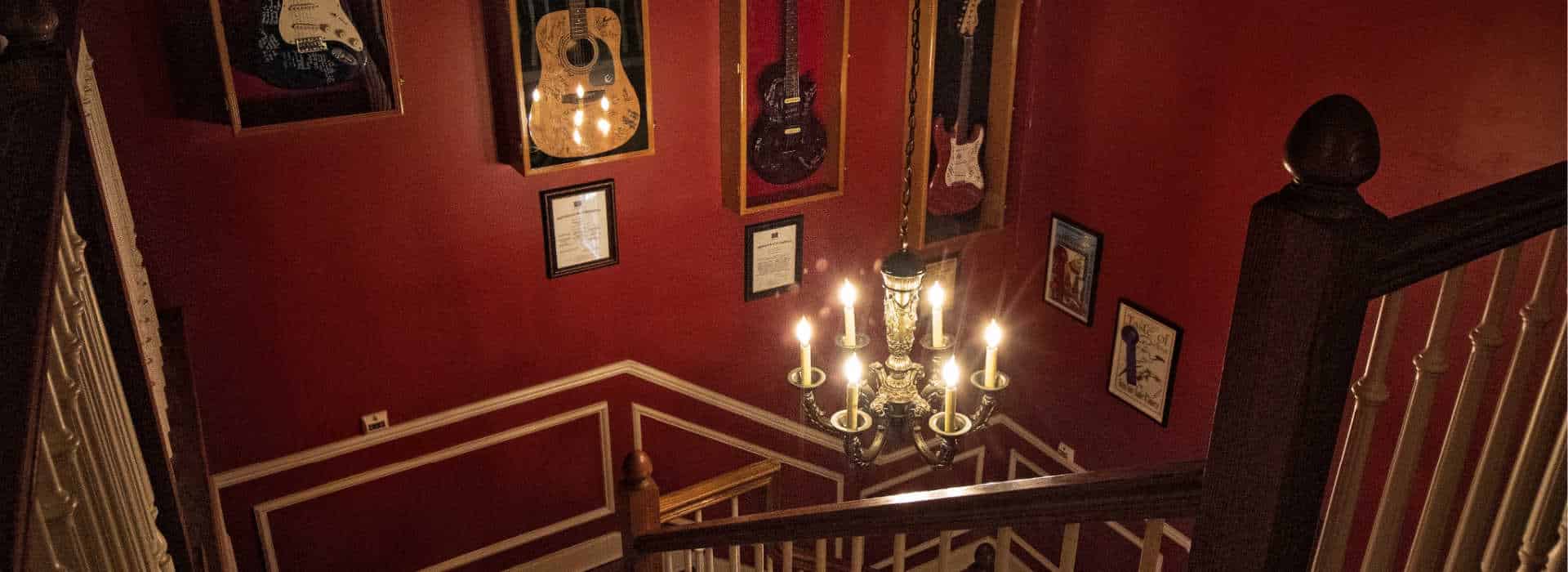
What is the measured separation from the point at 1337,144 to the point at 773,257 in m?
3.40

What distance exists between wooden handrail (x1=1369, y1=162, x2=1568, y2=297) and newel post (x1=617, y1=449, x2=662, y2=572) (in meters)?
1.98

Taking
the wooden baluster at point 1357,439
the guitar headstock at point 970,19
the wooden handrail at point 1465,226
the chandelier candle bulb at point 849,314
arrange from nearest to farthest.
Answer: the wooden handrail at point 1465,226 < the wooden baluster at point 1357,439 < the chandelier candle bulb at point 849,314 < the guitar headstock at point 970,19

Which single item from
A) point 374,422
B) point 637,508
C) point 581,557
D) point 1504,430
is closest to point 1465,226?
point 1504,430

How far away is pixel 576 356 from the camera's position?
A: 13.3 feet

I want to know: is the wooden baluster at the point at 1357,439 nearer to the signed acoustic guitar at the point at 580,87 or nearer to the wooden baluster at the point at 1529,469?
the wooden baluster at the point at 1529,469

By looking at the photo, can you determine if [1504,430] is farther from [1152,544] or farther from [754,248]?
[754,248]

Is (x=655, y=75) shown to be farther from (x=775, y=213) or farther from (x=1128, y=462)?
(x=1128, y=462)

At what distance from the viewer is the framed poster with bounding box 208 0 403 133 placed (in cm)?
288

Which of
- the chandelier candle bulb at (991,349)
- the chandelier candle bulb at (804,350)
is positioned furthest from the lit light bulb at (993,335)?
the chandelier candle bulb at (804,350)

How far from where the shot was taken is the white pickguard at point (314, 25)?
2918 mm

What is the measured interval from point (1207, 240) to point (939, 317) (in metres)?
1.55

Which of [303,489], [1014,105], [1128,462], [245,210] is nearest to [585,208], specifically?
[245,210]

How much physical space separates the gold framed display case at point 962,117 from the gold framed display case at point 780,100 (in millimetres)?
376

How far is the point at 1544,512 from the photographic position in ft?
4.22
